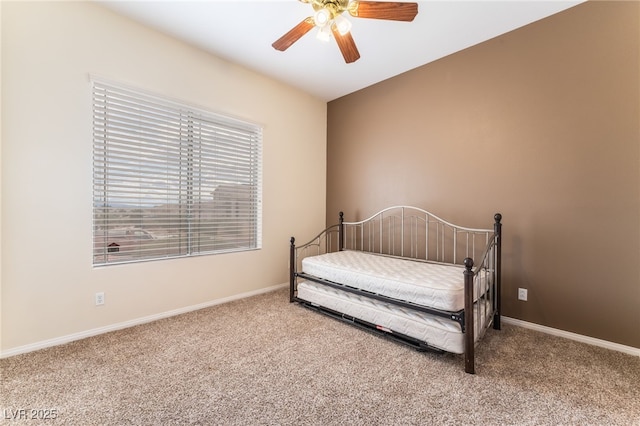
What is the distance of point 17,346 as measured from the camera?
2.04m

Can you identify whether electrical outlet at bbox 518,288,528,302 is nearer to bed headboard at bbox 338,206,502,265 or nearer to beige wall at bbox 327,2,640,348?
beige wall at bbox 327,2,640,348

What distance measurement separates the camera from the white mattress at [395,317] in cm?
198

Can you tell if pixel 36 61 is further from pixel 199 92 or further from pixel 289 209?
pixel 289 209

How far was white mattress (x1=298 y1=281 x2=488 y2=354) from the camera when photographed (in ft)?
6.48

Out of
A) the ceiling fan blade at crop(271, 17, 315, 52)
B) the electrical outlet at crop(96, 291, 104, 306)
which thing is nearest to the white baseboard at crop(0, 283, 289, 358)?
the electrical outlet at crop(96, 291, 104, 306)

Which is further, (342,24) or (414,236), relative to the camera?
(414,236)

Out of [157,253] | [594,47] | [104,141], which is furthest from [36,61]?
[594,47]

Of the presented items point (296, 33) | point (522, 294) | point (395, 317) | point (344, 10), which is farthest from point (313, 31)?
point (522, 294)

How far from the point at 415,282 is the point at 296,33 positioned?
7.13 feet

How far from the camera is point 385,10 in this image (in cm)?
190

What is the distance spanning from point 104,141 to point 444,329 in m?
3.17

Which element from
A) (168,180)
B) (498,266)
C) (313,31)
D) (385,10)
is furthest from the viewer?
(168,180)

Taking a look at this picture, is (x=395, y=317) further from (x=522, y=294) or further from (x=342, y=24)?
(x=342, y=24)

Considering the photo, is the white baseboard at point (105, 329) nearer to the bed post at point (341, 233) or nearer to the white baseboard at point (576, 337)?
the bed post at point (341, 233)
